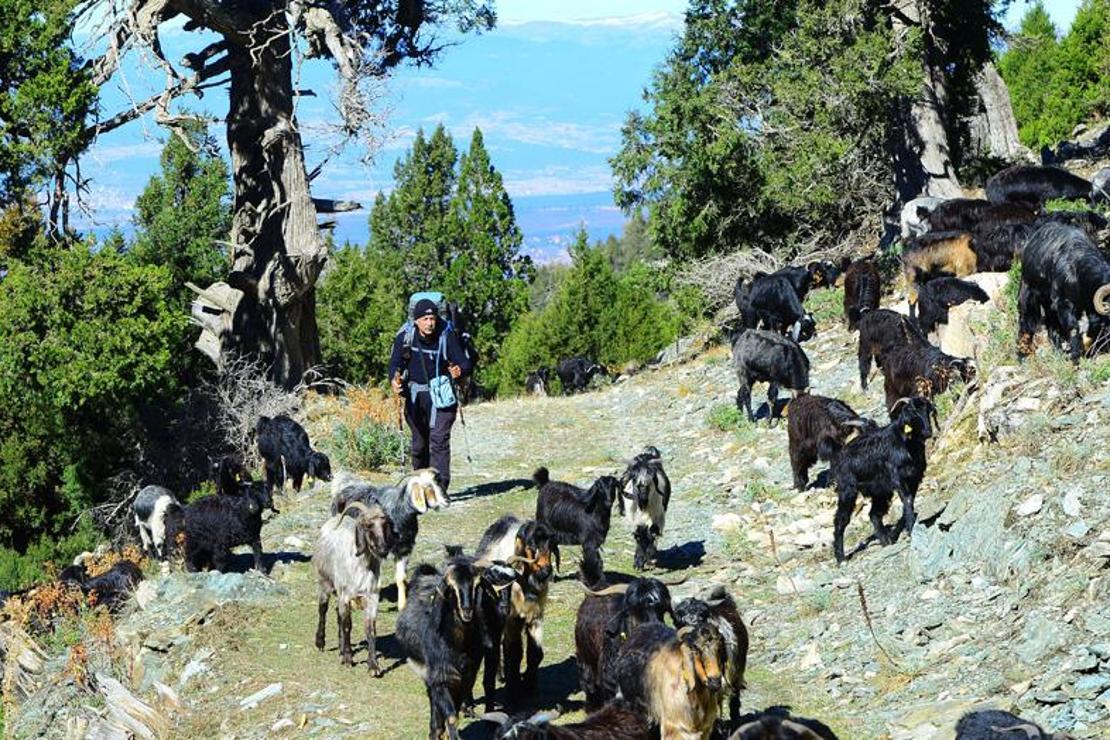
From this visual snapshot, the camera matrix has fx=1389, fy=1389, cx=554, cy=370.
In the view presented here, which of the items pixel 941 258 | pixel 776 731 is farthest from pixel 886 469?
pixel 941 258

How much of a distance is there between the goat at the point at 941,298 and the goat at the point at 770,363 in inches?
55.4

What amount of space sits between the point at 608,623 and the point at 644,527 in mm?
3779

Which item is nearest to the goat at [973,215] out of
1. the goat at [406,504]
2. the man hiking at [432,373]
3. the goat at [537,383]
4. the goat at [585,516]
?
the man hiking at [432,373]

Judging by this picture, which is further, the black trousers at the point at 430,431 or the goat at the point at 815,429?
the black trousers at the point at 430,431

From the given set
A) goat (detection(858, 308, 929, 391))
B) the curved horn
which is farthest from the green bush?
the curved horn

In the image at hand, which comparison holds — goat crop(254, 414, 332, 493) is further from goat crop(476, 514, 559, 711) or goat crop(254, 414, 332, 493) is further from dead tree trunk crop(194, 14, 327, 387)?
goat crop(476, 514, 559, 711)

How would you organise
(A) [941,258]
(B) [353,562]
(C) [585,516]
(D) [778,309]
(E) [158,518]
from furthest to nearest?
1. (D) [778,309]
2. (A) [941,258]
3. (E) [158,518]
4. (C) [585,516]
5. (B) [353,562]

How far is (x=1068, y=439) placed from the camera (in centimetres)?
1035

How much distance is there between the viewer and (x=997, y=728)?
6293 mm

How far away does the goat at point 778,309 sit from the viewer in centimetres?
1906

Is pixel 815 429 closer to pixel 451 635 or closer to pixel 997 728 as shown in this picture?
pixel 451 635

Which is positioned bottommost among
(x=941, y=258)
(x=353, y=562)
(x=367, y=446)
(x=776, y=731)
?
(x=776, y=731)

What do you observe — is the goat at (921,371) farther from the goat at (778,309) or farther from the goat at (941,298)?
the goat at (778,309)

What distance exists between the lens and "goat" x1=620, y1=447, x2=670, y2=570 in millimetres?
11477
